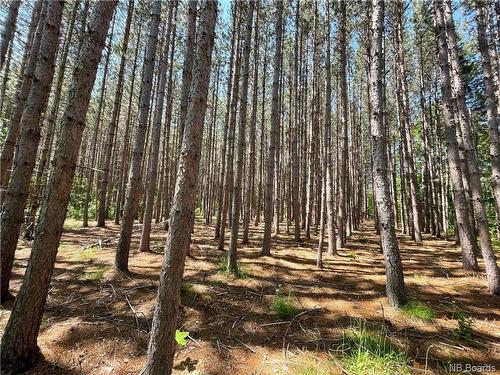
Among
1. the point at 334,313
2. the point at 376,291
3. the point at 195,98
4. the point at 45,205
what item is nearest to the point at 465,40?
the point at 376,291

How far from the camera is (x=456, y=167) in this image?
7129 mm

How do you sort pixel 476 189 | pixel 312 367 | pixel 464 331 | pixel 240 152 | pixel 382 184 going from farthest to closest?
1. pixel 240 152
2. pixel 476 189
3. pixel 382 184
4. pixel 464 331
5. pixel 312 367

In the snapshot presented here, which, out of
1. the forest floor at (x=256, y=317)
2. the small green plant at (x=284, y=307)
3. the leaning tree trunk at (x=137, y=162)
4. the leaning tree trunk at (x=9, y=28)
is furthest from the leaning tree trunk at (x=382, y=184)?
the leaning tree trunk at (x=9, y=28)

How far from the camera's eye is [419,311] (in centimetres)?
430

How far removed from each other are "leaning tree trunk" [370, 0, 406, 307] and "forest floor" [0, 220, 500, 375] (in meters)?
0.45

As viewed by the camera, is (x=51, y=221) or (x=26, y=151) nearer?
(x=51, y=221)

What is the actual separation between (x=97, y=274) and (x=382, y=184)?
564 cm

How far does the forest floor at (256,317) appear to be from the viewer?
10.8 feet

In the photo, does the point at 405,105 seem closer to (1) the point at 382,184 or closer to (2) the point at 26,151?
(1) the point at 382,184

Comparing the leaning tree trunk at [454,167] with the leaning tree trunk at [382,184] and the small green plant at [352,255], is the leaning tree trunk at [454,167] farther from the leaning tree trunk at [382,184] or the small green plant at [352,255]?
the leaning tree trunk at [382,184]

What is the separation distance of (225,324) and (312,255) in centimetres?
473

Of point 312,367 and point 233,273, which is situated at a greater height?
point 233,273

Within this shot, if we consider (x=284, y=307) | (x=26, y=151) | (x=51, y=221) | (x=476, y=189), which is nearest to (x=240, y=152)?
(x=284, y=307)

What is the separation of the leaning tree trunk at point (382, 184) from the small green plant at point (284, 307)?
1637 mm
